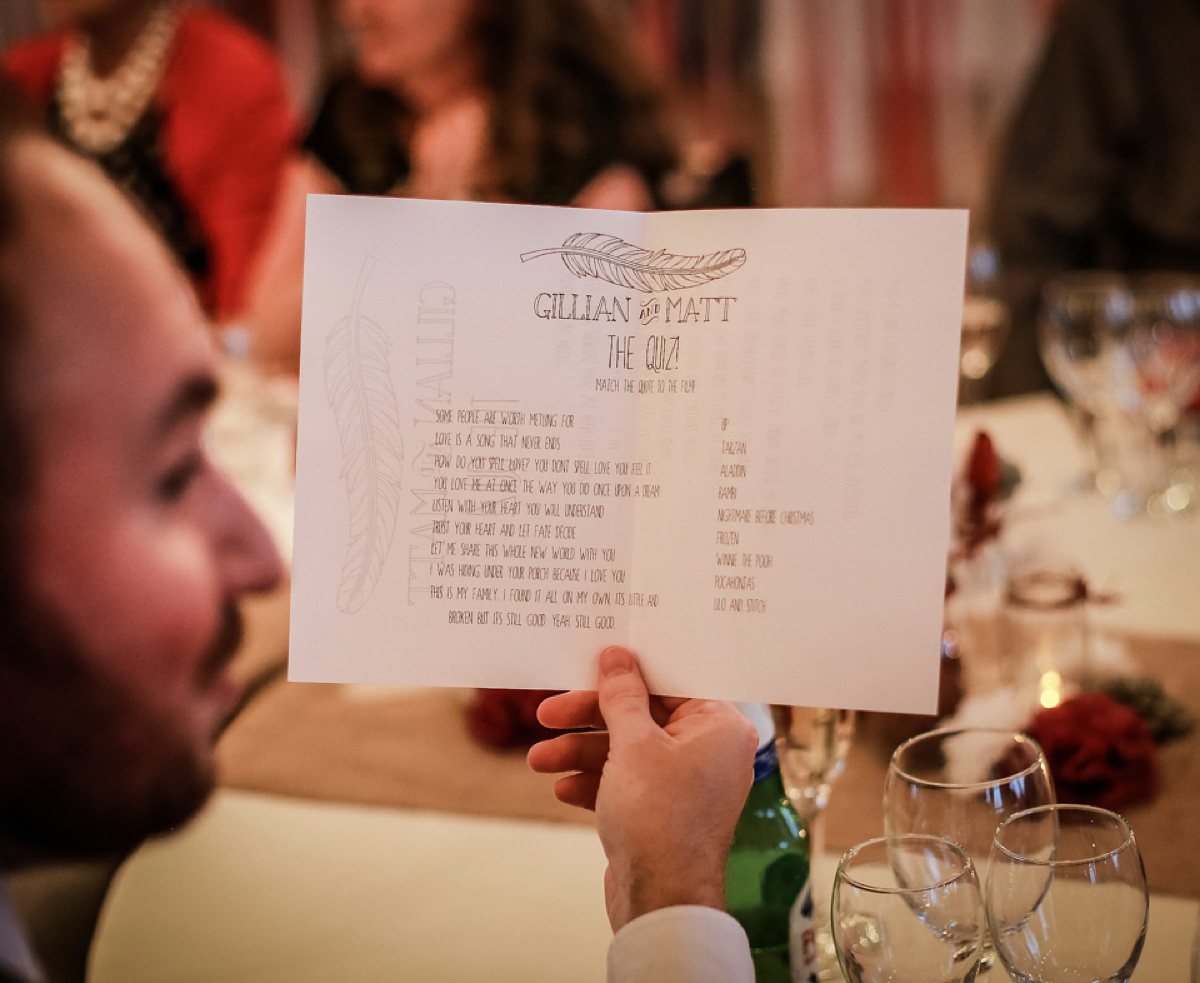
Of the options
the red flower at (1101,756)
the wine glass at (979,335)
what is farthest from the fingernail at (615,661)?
the wine glass at (979,335)

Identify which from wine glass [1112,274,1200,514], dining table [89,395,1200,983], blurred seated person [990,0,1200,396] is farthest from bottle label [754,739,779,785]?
blurred seated person [990,0,1200,396]

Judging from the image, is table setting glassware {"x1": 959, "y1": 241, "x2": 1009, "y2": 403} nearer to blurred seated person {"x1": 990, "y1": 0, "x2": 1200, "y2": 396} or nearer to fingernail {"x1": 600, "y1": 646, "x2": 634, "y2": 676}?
blurred seated person {"x1": 990, "y1": 0, "x2": 1200, "y2": 396}

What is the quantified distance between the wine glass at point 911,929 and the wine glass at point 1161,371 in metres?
0.91

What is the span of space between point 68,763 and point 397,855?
9.0 inches

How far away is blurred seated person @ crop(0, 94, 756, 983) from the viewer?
2.12ft

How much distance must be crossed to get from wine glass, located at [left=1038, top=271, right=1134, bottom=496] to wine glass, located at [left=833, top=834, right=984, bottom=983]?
94cm

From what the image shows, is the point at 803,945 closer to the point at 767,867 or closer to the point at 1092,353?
the point at 767,867

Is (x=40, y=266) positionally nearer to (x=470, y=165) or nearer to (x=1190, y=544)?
(x=1190, y=544)

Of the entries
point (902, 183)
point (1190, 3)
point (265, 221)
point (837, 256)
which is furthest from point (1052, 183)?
point (837, 256)

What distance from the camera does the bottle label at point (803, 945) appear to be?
0.52m

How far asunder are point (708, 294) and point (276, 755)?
0.48m

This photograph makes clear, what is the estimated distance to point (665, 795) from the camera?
489 millimetres

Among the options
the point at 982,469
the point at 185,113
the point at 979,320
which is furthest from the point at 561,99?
the point at 982,469

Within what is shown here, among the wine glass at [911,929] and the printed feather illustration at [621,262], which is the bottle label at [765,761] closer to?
the wine glass at [911,929]
